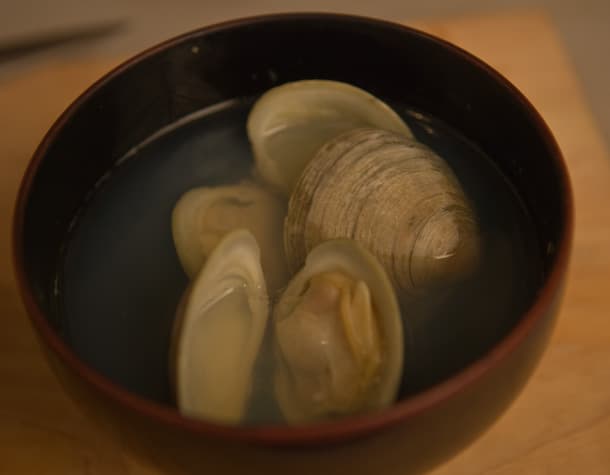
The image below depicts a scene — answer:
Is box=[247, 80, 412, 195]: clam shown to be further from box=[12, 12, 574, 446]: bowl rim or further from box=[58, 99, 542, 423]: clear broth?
box=[12, 12, 574, 446]: bowl rim

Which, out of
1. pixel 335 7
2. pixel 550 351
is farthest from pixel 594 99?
pixel 550 351

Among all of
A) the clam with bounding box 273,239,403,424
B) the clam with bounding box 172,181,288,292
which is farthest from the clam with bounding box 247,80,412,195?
the clam with bounding box 273,239,403,424

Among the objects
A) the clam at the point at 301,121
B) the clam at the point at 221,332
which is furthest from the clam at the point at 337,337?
the clam at the point at 301,121

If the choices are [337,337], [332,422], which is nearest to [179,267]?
[337,337]

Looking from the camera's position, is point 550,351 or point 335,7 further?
point 335,7

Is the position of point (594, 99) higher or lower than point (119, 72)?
lower

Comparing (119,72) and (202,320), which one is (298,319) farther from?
(119,72)
